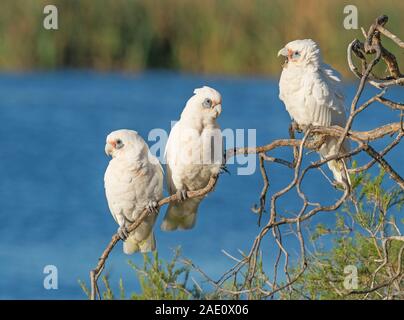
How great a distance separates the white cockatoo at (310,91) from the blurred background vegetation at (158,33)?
13.8 meters

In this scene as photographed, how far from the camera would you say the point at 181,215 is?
639 cm

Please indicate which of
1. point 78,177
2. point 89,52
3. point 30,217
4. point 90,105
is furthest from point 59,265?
point 90,105

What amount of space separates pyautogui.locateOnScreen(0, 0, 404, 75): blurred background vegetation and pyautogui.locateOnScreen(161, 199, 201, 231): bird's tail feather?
14.3 metres

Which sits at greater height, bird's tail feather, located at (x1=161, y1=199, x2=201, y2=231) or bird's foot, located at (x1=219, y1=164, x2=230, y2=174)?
bird's foot, located at (x1=219, y1=164, x2=230, y2=174)

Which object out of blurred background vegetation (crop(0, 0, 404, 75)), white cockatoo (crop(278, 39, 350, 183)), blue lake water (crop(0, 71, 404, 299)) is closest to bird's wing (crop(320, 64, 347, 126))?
white cockatoo (crop(278, 39, 350, 183))

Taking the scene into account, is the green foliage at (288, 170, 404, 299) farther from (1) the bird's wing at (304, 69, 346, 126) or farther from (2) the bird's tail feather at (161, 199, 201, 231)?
(2) the bird's tail feather at (161, 199, 201, 231)

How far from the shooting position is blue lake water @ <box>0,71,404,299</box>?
15281mm

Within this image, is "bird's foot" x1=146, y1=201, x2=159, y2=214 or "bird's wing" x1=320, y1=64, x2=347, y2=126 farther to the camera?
"bird's wing" x1=320, y1=64, x2=347, y2=126

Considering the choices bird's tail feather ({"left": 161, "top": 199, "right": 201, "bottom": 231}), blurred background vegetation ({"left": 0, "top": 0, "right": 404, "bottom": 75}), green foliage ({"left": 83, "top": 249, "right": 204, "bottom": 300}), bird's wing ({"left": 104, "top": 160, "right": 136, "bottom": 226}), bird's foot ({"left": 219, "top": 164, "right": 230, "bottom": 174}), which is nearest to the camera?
bird's foot ({"left": 219, "top": 164, "right": 230, "bottom": 174})

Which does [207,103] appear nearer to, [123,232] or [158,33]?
[123,232]

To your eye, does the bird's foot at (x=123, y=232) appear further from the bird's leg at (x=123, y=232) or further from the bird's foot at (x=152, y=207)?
the bird's foot at (x=152, y=207)

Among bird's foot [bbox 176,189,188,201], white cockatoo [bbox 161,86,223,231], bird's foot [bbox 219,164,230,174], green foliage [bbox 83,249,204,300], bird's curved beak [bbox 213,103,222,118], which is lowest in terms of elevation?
green foliage [bbox 83,249,204,300]
